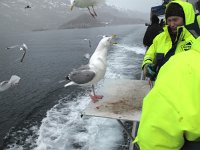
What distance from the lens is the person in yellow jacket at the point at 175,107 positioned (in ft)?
6.15

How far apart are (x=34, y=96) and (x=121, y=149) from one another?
503 inches

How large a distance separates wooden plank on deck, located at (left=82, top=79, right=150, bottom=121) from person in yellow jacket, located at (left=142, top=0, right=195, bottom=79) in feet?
2.60

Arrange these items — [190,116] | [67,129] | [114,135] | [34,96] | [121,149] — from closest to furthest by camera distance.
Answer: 1. [190,116]
2. [121,149]
3. [114,135]
4. [67,129]
5. [34,96]

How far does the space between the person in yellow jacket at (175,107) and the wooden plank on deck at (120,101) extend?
9.87 ft

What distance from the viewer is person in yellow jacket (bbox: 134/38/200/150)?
1873 millimetres

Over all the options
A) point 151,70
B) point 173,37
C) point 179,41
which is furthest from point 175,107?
point 151,70

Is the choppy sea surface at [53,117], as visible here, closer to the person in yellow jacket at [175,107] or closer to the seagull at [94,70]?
the seagull at [94,70]

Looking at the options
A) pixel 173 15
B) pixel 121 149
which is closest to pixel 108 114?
pixel 173 15

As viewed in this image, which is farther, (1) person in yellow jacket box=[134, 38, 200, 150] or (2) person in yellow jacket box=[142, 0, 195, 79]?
(2) person in yellow jacket box=[142, 0, 195, 79]

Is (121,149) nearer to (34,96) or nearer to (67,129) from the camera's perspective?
(67,129)

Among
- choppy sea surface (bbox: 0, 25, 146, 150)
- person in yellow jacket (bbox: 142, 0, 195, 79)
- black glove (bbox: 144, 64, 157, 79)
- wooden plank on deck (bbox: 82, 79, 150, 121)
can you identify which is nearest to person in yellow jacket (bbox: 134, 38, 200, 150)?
person in yellow jacket (bbox: 142, 0, 195, 79)

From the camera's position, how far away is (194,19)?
4562 mm

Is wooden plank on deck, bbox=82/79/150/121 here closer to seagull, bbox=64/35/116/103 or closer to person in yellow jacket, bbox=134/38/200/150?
seagull, bbox=64/35/116/103

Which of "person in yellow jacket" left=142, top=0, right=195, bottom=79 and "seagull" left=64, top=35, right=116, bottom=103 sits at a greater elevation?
"person in yellow jacket" left=142, top=0, right=195, bottom=79
